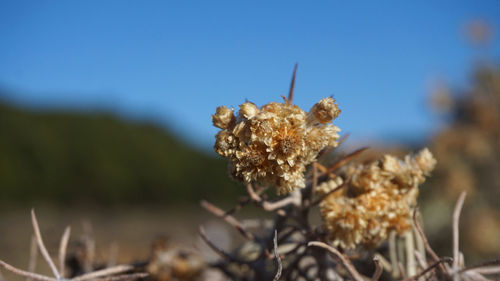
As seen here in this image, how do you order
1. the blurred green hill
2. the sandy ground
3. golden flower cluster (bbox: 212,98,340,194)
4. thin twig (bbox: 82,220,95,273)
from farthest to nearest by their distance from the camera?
the blurred green hill
the sandy ground
thin twig (bbox: 82,220,95,273)
golden flower cluster (bbox: 212,98,340,194)

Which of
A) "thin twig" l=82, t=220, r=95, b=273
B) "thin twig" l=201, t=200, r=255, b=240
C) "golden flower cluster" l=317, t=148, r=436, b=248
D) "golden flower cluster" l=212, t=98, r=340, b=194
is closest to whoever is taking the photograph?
"golden flower cluster" l=212, t=98, r=340, b=194

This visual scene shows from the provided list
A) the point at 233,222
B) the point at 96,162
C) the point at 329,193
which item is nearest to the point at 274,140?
the point at 329,193

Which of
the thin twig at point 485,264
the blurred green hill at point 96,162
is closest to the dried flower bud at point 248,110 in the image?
the thin twig at point 485,264

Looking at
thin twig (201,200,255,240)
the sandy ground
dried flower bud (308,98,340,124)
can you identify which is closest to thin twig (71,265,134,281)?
thin twig (201,200,255,240)

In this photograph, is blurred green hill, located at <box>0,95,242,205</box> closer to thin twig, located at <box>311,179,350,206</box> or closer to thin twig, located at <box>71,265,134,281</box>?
thin twig, located at <box>71,265,134,281</box>

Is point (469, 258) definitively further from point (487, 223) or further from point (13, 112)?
point (13, 112)

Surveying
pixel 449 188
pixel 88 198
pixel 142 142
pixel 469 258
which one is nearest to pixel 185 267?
pixel 469 258
